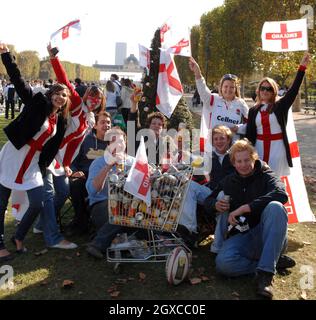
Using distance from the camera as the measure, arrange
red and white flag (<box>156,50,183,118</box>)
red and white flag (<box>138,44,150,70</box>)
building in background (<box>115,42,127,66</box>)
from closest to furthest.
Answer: red and white flag (<box>156,50,183,118</box>), red and white flag (<box>138,44,150,70</box>), building in background (<box>115,42,127,66</box>)

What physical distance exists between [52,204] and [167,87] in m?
2.35

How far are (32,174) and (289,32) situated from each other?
151 inches

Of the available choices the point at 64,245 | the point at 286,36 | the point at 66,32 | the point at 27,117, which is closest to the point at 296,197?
the point at 286,36

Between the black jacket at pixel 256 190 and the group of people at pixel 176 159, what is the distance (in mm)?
10

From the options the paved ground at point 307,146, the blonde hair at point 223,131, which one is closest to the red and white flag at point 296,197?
the blonde hair at point 223,131

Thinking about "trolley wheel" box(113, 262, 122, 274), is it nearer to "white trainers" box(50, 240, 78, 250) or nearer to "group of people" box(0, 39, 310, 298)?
"group of people" box(0, 39, 310, 298)

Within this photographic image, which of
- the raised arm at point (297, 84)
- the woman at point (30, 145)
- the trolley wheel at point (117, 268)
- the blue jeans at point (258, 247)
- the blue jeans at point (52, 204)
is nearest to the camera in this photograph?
the blue jeans at point (258, 247)

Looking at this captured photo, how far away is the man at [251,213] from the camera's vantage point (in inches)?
158

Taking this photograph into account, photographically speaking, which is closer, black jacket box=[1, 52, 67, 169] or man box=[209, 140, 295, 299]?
man box=[209, 140, 295, 299]

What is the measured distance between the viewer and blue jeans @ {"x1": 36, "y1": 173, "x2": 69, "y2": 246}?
15.9 ft

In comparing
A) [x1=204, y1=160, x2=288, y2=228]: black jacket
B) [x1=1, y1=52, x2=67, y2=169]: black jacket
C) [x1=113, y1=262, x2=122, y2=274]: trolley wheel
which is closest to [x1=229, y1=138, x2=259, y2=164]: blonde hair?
[x1=204, y1=160, x2=288, y2=228]: black jacket

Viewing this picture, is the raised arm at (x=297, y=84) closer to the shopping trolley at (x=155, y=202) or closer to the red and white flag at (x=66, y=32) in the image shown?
the shopping trolley at (x=155, y=202)

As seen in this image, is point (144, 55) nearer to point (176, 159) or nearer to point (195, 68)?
point (195, 68)

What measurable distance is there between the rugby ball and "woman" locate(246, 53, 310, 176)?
1930 millimetres
